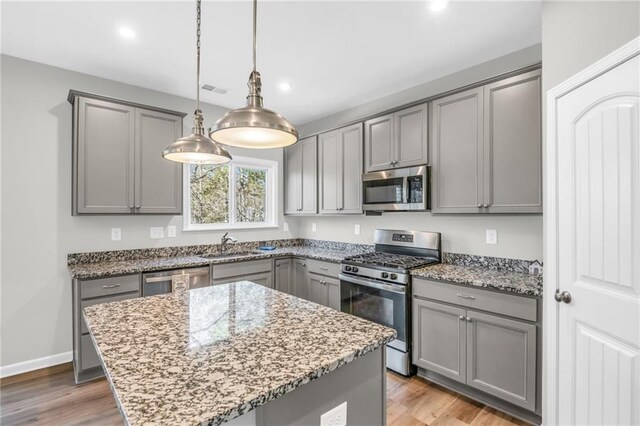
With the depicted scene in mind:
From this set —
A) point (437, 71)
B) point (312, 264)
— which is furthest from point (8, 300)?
point (437, 71)

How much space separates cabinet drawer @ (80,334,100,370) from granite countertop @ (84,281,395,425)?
1391 millimetres

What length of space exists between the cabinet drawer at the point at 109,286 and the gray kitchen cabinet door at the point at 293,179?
214cm

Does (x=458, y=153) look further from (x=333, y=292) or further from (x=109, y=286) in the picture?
(x=109, y=286)

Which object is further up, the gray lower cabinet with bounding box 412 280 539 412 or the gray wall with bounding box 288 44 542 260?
the gray wall with bounding box 288 44 542 260

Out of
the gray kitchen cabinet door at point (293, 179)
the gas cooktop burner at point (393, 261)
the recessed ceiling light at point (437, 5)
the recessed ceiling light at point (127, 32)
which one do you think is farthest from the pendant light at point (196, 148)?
the gray kitchen cabinet door at point (293, 179)

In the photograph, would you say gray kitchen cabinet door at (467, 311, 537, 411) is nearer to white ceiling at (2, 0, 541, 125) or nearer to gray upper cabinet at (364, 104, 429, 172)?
gray upper cabinet at (364, 104, 429, 172)

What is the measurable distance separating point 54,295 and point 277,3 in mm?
3124

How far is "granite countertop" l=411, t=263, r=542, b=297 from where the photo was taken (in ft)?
6.83

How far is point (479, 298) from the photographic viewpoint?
7.38 feet

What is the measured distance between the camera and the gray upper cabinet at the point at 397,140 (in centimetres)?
291

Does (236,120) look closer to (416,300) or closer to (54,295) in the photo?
(416,300)

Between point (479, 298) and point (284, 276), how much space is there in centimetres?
224

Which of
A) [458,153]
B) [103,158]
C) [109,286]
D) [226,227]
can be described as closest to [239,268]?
[226,227]

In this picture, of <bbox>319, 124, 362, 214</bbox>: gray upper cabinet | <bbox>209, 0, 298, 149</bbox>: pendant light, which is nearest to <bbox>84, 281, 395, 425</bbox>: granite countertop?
<bbox>209, 0, 298, 149</bbox>: pendant light
